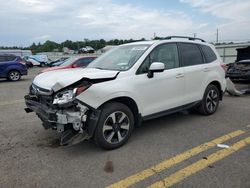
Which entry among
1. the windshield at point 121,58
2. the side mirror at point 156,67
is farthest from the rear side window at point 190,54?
the side mirror at point 156,67

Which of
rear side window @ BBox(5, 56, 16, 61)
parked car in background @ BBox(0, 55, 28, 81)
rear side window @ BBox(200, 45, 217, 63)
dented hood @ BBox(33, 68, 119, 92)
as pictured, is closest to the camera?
dented hood @ BBox(33, 68, 119, 92)

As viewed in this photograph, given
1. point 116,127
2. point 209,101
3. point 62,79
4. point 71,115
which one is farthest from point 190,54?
point 71,115

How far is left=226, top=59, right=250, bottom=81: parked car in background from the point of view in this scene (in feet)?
36.7

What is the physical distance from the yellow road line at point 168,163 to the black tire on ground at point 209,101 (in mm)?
1332

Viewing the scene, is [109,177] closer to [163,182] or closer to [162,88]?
[163,182]

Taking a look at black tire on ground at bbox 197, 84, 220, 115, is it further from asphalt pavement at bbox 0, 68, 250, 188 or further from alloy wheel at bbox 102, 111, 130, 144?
alloy wheel at bbox 102, 111, 130, 144

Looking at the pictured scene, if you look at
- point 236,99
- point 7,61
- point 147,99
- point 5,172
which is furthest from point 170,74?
point 7,61

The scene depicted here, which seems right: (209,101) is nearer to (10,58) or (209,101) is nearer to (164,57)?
(164,57)

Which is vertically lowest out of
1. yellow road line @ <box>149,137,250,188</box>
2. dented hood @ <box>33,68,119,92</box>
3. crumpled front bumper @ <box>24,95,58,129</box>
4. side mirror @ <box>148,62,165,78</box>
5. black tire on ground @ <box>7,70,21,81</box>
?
yellow road line @ <box>149,137,250,188</box>

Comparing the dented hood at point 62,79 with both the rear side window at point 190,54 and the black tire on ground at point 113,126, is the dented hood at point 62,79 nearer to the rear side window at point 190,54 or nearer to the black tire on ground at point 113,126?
the black tire on ground at point 113,126

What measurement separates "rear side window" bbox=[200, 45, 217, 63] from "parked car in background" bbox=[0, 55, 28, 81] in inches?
523

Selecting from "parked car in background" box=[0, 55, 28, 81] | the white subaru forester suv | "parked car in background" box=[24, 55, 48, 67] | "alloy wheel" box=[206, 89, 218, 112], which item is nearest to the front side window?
the white subaru forester suv

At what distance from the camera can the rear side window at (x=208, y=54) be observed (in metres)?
6.60

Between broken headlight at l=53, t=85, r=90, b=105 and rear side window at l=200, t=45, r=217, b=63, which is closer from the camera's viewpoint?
broken headlight at l=53, t=85, r=90, b=105
